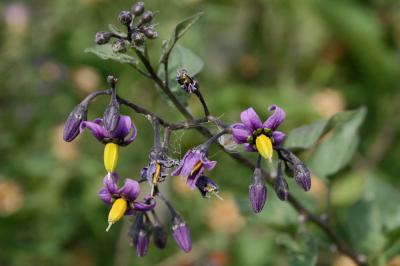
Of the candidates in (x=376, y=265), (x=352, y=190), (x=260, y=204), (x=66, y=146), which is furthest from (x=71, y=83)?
(x=260, y=204)

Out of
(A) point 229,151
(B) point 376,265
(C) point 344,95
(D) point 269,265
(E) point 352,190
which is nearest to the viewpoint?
(A) point 229,151

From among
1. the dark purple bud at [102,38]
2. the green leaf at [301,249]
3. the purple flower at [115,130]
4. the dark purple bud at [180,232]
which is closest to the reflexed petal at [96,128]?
the purple flower at [115,130]

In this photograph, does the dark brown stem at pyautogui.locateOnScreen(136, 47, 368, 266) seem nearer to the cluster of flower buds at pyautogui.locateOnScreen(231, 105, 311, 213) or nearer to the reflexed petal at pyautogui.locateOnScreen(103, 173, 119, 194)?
the cluster of flower buds at pyautogui.locateOnScreen(231, 105, 311, 213)

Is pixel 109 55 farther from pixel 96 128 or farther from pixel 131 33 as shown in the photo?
pixel 96 128

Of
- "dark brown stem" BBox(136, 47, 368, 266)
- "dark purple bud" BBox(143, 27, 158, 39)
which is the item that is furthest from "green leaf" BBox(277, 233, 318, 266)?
"dark purple bud" BBox(143, 27, 158, 39)

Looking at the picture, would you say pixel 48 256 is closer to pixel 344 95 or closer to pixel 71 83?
pixel 71 83

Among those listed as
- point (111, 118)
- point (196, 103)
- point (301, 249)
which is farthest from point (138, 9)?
point (196, 103)

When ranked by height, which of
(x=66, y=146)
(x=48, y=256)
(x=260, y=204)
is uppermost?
(x=260, y=204)
